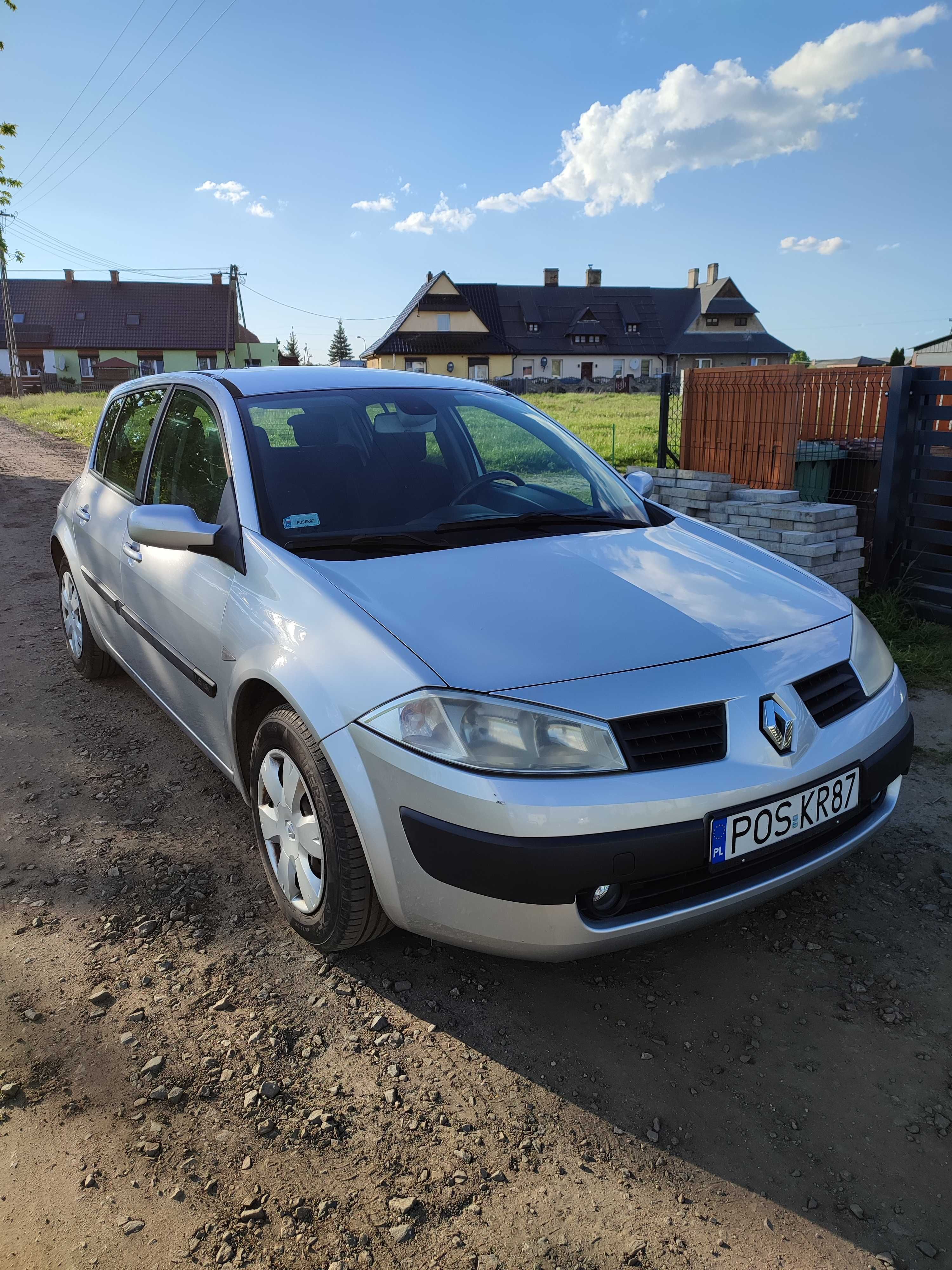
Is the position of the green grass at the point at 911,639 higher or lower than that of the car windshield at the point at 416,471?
lower

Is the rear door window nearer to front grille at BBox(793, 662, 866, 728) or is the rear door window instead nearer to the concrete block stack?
front grille at BBox(793, 662, 866, 728)

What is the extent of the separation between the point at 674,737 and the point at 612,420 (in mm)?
23883

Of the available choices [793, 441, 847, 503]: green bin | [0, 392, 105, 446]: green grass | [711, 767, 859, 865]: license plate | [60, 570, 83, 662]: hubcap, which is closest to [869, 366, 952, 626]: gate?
[793, 441, 847, 503]: green bin

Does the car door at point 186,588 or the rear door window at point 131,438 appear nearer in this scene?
the car door at point 186,588

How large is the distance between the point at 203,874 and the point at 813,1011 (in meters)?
1.96

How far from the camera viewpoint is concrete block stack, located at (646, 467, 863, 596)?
5914 mm

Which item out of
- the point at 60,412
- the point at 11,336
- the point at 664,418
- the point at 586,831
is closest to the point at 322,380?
the point at 586,831

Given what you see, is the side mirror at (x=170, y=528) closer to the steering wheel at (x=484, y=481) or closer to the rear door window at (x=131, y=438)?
the steering wheel at (x=484, y=481)

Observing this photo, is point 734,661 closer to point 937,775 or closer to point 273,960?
point 273,960

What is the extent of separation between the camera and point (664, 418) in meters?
8.66

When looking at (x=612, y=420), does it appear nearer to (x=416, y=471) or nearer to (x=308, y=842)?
(x=416, y=471)

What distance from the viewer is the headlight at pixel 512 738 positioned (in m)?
2.03

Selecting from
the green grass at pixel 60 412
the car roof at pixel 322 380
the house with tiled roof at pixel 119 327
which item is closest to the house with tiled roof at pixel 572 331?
the house with tiled roof at pixel 119 327

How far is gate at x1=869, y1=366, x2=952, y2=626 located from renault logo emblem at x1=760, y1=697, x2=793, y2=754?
4231 mm
